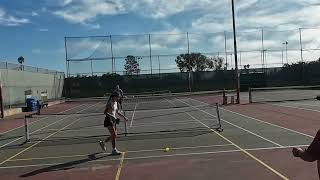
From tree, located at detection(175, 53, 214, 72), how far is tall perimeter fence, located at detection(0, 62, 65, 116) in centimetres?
1570

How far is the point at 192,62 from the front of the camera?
77250 millimetres

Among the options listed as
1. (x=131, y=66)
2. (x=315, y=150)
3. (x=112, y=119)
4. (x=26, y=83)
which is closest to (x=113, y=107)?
(x=112, y=119)

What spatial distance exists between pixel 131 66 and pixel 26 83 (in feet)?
72.3

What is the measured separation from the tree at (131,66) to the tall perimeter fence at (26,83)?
8213mm

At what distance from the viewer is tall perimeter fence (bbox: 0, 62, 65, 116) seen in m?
45.0

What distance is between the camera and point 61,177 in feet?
37.2

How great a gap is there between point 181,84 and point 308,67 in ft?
56.2

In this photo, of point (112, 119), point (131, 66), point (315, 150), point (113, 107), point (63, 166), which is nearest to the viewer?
point (315, 150)

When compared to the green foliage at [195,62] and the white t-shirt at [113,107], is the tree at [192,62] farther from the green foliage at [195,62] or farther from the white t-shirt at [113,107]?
the white t-shirt at [113,107]

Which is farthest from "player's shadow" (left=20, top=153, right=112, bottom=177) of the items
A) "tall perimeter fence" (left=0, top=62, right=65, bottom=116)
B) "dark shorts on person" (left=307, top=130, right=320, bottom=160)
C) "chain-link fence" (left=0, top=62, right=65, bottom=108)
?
"chain-link fence" (left=0, top=62, right=65, bottom=108)

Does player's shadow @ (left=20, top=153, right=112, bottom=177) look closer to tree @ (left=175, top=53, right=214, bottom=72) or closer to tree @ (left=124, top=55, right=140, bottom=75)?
tree @ (left=124, top=55, right=140, bottom=75)

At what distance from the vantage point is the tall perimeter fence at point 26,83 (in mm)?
45000

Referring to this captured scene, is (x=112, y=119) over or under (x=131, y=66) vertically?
under

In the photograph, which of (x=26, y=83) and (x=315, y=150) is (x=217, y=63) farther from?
(x=315, y=150)
